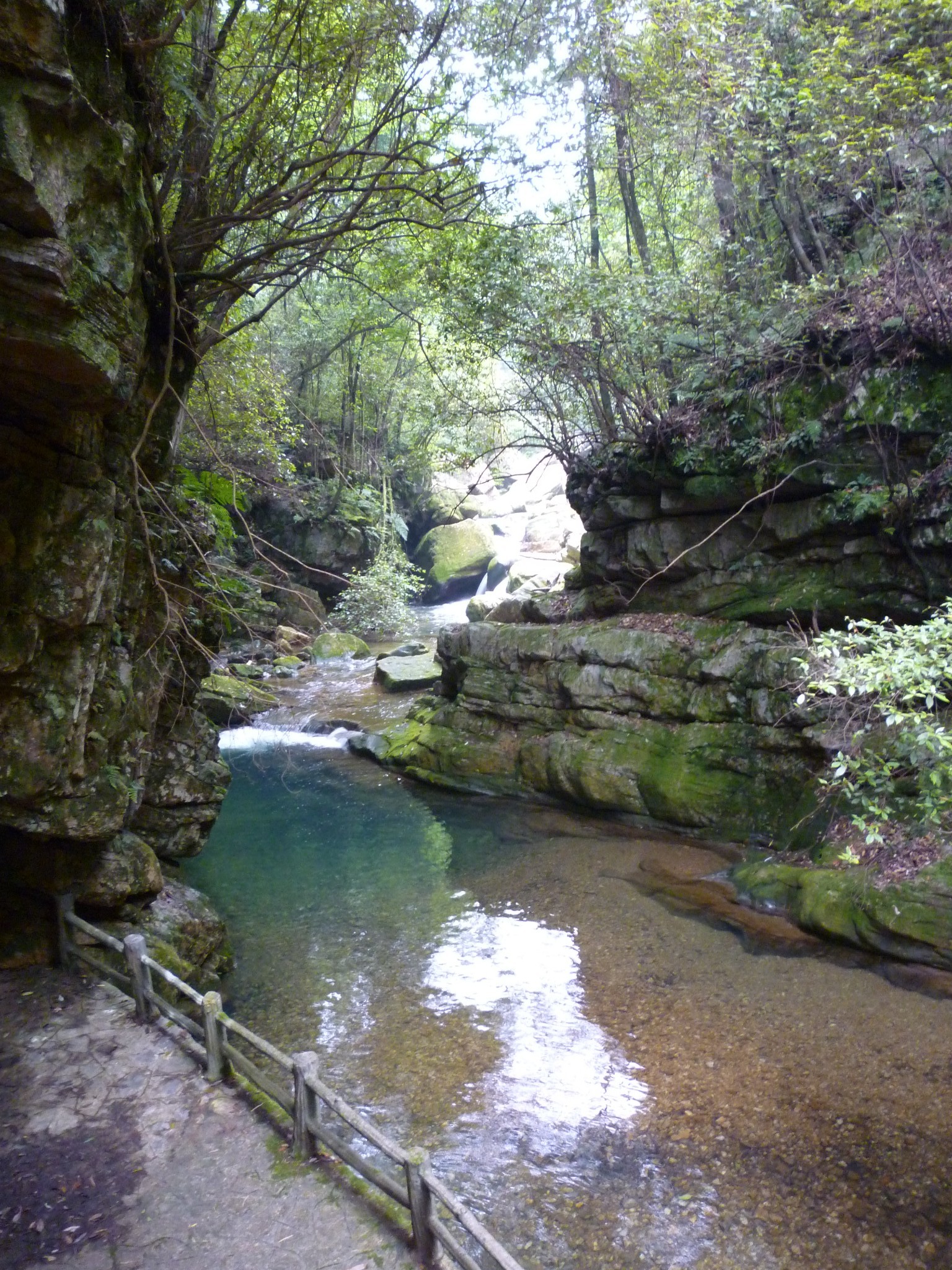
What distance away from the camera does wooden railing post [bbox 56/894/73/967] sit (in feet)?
21.9

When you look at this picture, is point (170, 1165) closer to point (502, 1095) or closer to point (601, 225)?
point (502, 1095)

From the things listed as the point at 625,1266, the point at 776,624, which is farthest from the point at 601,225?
the point at 625,1266

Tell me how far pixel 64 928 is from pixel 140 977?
1.22m

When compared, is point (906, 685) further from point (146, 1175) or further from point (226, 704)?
point (226, 704)

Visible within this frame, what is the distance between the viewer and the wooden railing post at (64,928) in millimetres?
6664

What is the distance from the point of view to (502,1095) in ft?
20.0

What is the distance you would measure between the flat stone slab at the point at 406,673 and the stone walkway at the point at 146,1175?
45.0ft

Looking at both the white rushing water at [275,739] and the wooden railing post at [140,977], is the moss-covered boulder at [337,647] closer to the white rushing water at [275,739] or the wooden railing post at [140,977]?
the white rushing water at [275,739]

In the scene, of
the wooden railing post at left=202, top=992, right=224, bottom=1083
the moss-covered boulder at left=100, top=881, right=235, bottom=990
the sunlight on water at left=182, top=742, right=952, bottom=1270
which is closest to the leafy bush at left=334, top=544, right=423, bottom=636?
the sunlight on water at left=182, top=742, right=952, bottom=1270

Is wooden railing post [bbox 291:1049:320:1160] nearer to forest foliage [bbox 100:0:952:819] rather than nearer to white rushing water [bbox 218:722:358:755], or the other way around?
forest foliage [bbox 100:0:952:819]

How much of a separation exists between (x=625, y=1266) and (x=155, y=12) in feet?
28.6

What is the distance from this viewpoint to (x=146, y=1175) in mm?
4508

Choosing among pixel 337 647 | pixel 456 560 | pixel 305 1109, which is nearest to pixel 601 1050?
pixel 305 1109

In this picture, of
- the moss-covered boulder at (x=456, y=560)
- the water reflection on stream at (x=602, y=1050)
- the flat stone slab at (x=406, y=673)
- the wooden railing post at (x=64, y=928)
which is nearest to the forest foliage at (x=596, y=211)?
the water reflection on stream at (x=602, y=1050)
